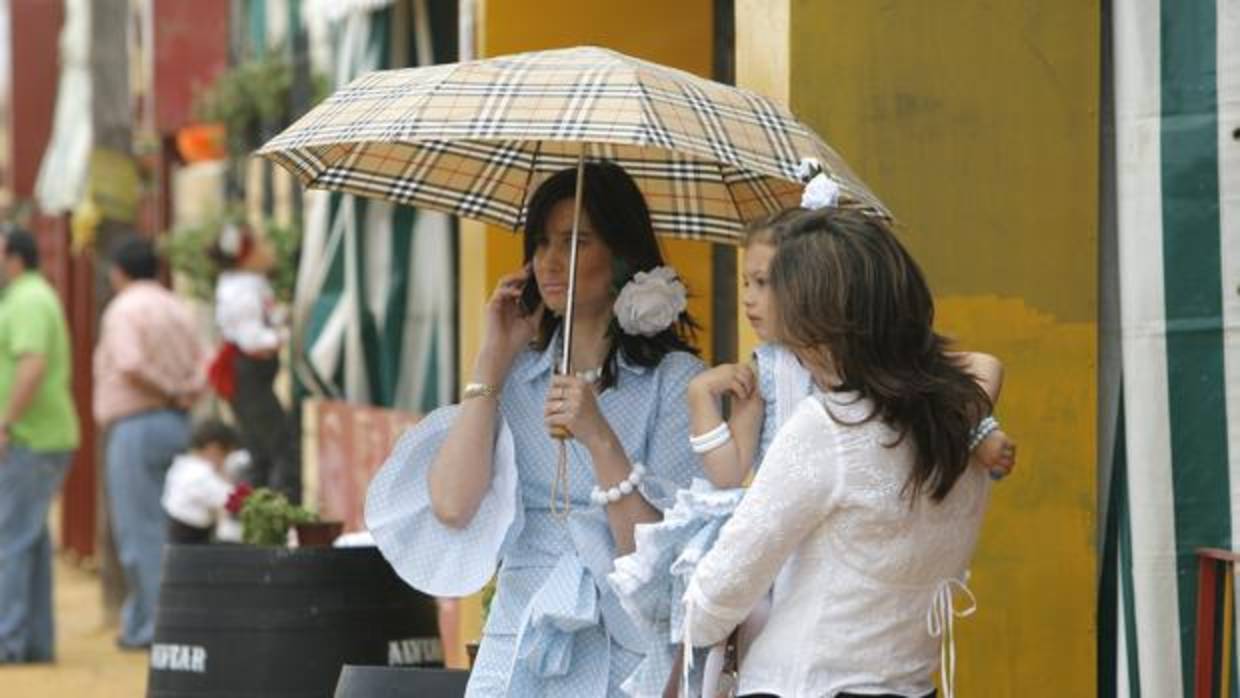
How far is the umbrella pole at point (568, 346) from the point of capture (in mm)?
5027

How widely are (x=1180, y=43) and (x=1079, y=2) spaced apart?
47 cm

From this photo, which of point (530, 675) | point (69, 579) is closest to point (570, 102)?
point (530, 675)

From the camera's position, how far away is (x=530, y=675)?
200 inches

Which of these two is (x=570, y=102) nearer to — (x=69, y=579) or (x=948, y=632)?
(x=948, y=632)

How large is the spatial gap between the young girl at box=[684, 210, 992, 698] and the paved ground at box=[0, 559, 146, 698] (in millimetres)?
7682

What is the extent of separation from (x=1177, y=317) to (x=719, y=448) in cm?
168

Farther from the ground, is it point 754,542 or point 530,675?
point 754,542

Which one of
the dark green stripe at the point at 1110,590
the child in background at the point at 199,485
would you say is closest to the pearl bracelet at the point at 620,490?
the dark green stripe at the point at 1110,590

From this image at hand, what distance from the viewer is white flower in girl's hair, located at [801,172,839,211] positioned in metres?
4.44

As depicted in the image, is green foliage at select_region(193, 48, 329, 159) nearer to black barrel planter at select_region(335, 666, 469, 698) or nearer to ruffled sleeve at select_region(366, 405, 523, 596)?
black barrel planter at select_region(335, 666, 469, 698)

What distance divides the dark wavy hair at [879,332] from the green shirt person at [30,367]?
8.77 m

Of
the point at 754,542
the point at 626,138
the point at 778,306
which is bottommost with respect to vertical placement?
the point at 754,542

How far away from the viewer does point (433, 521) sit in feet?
17.4

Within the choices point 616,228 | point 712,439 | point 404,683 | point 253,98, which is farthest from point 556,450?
point 253,98
